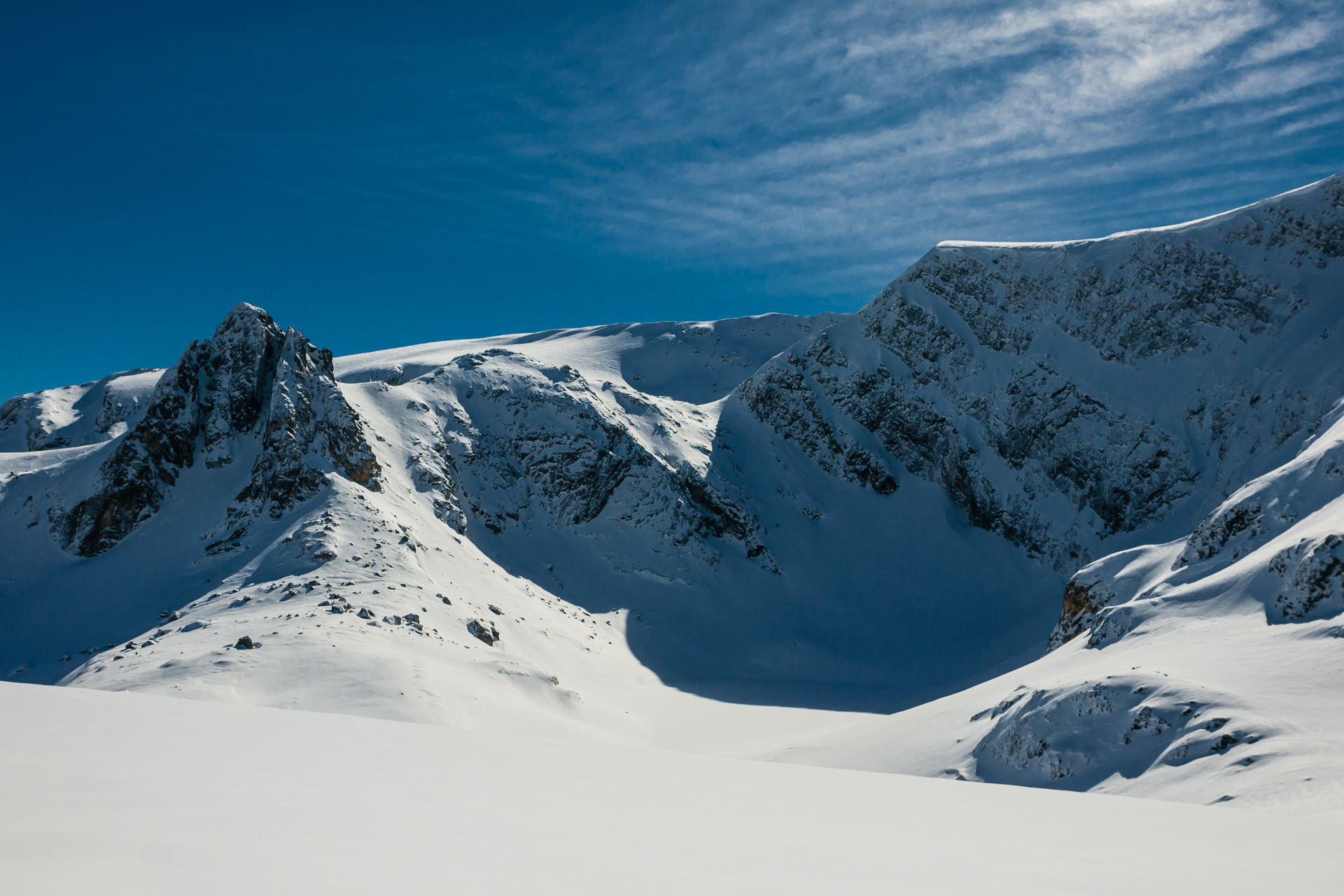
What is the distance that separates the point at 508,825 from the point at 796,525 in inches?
2285

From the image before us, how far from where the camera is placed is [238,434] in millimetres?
40812

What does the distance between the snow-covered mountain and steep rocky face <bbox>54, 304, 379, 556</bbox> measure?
0.19 metres

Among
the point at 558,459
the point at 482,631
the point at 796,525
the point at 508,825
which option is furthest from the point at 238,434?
the point at 508,825

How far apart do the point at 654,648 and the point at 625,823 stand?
42461 millimetres

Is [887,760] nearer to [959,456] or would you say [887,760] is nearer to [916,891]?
[916,891]

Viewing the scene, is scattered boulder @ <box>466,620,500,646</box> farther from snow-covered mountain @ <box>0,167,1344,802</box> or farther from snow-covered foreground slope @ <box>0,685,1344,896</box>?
snow-covered foreground slope @ <box>0,685,1344,896</box>

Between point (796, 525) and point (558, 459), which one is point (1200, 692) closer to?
point (558, 459)

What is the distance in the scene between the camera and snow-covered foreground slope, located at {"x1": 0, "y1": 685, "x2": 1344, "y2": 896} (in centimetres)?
302

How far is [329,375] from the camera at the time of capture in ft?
141

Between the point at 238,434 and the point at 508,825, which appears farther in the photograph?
the point at 238,434

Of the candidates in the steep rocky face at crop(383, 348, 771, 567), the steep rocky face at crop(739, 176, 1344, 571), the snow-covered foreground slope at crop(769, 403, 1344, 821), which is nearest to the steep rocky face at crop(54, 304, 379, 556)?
the steep rocky face at crop(383, 348, 771, 567)

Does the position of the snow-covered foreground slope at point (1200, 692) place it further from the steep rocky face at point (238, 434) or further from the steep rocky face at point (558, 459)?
the steep rocky face at point (558, 459)

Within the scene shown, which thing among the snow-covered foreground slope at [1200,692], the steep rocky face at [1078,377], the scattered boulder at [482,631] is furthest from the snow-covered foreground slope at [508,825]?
the steep rocky face at [1078,377]

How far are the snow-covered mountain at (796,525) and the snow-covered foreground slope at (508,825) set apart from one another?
9.47 meters
